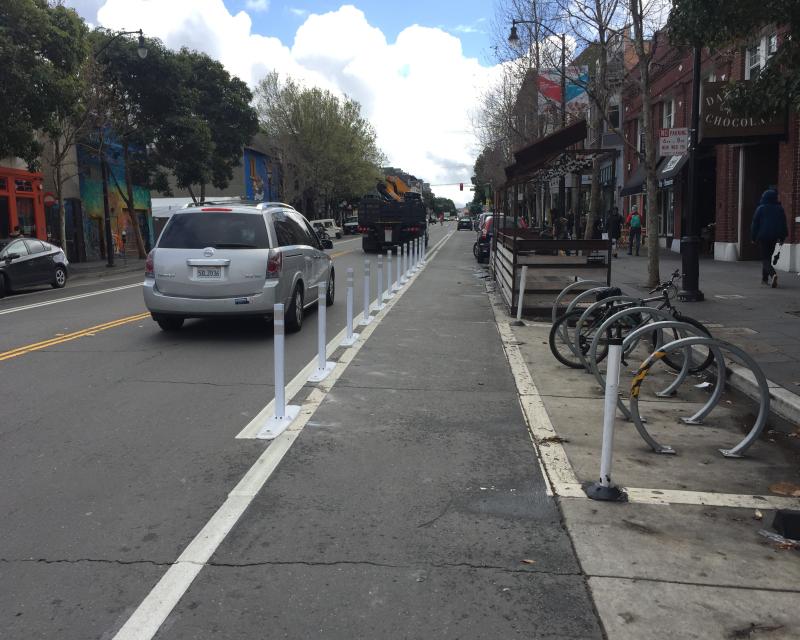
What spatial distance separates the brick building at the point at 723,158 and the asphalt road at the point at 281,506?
5.04m

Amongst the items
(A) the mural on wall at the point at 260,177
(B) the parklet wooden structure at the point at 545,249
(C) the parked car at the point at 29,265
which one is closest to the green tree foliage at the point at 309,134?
(A) the mural on wall at the point at 260,177

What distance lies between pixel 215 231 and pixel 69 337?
2.65 metres

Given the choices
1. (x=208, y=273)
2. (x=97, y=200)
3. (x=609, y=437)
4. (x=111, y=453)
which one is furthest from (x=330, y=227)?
(x=609, y=437)

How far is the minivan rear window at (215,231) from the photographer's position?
10195mm

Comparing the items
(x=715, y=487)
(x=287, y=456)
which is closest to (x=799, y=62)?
(x=715, y=487)

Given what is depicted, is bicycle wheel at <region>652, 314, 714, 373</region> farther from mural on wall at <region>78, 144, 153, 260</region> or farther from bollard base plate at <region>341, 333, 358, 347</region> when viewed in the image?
mural on wall at <region>78, 144, 153, 260</region>

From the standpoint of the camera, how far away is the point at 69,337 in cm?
1061

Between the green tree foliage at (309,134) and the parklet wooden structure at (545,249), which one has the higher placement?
the green tree foliage at (309,134)

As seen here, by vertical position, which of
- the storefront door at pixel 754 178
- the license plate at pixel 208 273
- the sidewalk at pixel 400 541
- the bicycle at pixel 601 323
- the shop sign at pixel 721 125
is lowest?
the sidewalk at pixel 400 541

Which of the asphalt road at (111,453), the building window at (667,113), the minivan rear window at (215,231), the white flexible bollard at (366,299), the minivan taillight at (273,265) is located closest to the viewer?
the asphalt road at (111,453)

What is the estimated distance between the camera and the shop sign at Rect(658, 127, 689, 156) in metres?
13.6

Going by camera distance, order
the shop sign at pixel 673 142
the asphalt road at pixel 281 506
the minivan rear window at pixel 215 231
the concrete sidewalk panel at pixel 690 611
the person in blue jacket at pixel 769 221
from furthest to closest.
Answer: the person in blue jacket at pixel 769 221
the shop sign at pixel 673 142
the minivan rear window at pixel 215 231
the asphalt road at pixel 281 506
the concrete sidewalk panel at pixel 690 611

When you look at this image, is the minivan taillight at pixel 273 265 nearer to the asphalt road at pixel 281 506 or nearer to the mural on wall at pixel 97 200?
the asphalt road at pixel 281 506

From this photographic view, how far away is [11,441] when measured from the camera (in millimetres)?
5789
